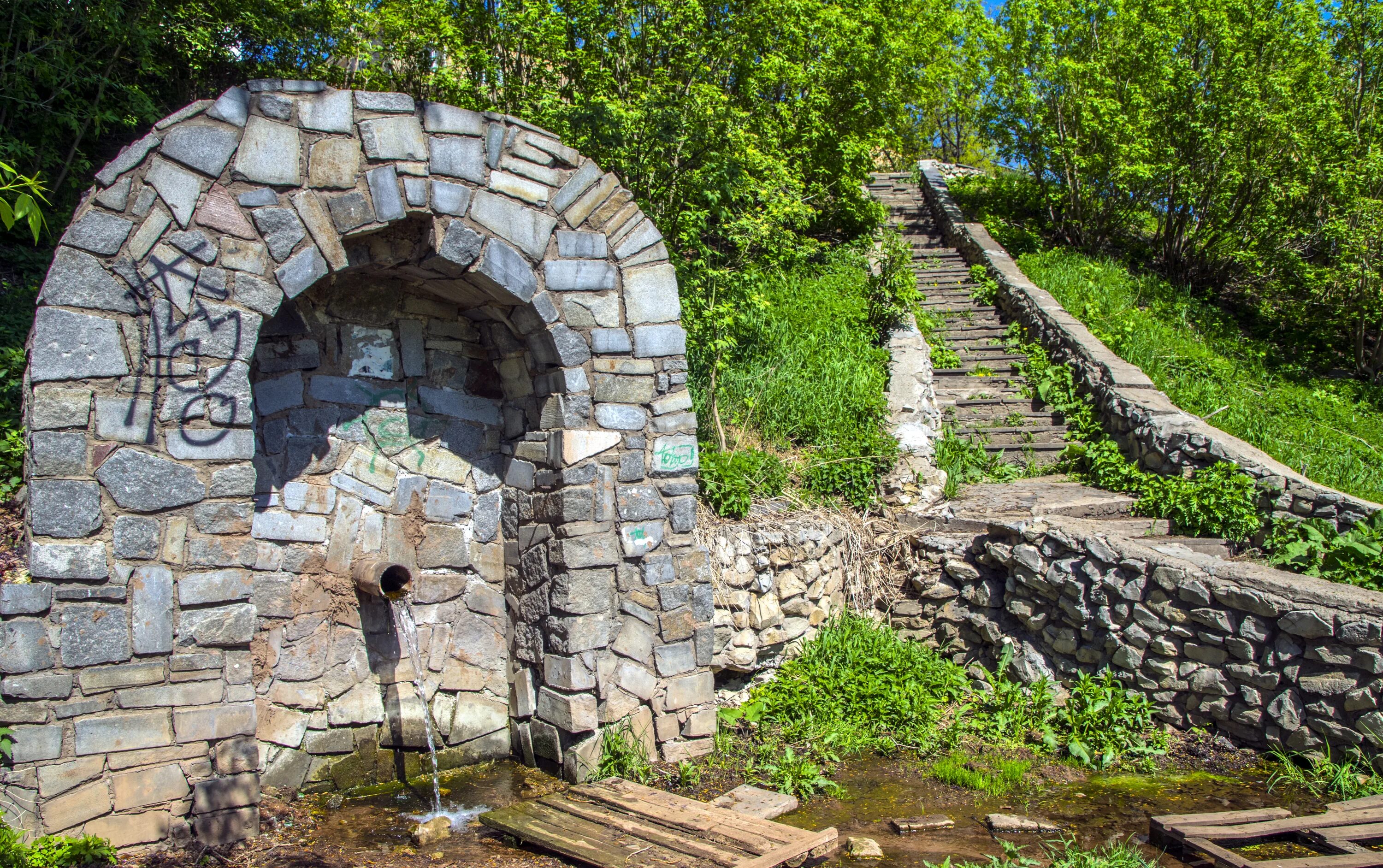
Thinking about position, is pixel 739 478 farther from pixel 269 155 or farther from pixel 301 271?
pixel 269 155

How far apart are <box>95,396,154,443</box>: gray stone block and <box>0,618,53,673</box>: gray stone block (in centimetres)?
77

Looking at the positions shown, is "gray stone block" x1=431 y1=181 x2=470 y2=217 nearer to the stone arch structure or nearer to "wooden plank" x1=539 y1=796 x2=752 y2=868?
the stone arch structure

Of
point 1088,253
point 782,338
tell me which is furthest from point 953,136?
point 782,338

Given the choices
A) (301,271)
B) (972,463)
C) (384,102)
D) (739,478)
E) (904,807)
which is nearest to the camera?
(301,271)

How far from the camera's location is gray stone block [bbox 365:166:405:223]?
4398 mm

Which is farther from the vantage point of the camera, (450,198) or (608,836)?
(450,198)

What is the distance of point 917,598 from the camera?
6.56 metres

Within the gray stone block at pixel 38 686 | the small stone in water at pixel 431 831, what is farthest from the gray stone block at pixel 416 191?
the small stone in water at pixel 431 831

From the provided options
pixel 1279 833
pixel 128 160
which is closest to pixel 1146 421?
pixel 1279 833

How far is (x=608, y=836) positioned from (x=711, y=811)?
0.52m

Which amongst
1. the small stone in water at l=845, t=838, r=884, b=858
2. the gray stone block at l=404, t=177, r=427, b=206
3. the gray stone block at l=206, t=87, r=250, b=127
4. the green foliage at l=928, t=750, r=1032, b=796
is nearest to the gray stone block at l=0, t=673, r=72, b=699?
the gray stone block at l=206, t=87, r=250, b=127

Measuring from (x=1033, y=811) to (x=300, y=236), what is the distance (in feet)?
14.9

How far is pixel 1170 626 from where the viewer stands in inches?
214

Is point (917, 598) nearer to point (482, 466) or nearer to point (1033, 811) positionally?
point (1033, 811)
